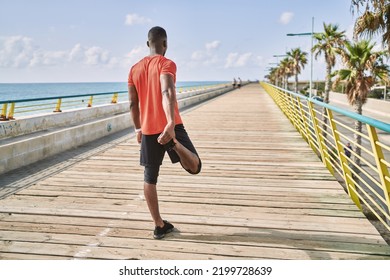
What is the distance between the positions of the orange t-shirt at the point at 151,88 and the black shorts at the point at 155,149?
7cm

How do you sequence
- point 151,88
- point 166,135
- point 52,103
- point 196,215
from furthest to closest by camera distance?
point 52,103
point 196,215
point 151,88
point 166,135

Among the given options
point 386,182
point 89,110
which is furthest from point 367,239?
point 89,110

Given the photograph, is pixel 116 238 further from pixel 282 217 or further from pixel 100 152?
pixel 100 152

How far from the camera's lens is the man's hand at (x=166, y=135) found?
2.73 metres

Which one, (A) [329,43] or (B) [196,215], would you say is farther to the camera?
(A) [329,43]

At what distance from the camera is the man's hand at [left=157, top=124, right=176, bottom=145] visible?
2730 mm

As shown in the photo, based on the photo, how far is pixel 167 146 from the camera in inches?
115

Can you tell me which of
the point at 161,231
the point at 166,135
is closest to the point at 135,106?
the point at 166,135

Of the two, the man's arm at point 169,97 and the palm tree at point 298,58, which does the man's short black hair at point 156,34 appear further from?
the palm tree at point 298,58

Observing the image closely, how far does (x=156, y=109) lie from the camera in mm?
2971

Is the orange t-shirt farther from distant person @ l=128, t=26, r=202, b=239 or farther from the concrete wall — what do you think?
the concrete wall

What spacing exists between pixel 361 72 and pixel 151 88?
24890 millimetres

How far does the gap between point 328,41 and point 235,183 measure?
33.1 metres

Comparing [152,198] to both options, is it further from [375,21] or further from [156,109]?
[375,21]
